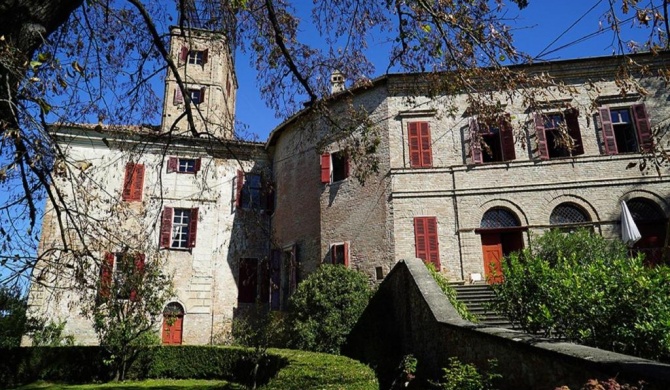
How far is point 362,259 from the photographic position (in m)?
15.7

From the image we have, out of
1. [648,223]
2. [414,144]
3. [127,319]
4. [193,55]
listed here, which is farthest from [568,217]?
Result: [127,319]

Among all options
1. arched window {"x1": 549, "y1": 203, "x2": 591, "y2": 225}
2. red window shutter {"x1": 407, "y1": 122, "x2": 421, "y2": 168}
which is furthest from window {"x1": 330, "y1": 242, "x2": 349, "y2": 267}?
arched window {"x1": 549, "y1": 203, "x2": 591, "y2": 225}

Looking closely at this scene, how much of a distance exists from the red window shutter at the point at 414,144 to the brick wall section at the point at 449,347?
16.7ft

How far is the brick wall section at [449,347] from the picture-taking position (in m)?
3.65

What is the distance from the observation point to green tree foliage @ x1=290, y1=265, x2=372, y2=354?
1260 cm

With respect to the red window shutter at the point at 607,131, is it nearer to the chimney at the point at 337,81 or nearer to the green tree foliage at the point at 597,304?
the green tree foliage at the point at 597,304

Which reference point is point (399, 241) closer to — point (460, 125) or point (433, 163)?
point (433, 163)

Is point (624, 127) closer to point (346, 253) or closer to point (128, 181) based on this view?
point (346, 253)

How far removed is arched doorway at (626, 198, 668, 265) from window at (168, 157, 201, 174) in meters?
17.0

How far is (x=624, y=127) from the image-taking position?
50.2ft

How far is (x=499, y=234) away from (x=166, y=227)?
544 inches

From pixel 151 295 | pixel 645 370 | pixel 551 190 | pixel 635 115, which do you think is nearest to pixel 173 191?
pixel 151 295

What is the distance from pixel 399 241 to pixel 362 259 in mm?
1527

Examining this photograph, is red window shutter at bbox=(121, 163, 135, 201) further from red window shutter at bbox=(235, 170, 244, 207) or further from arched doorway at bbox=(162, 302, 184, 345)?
arched doorway at bbox=(162, 302, 184, 345)
